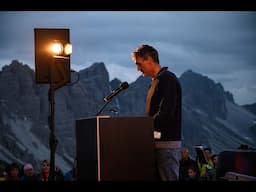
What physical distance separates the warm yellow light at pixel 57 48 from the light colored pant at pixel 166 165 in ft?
4.61

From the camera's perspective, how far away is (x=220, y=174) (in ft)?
8.98

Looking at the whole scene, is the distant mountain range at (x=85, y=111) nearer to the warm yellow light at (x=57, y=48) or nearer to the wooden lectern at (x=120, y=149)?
the warm yellow light at (x=57, y=48)

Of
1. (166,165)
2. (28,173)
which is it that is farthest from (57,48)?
(28,173)

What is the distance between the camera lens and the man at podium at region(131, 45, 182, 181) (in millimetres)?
2826

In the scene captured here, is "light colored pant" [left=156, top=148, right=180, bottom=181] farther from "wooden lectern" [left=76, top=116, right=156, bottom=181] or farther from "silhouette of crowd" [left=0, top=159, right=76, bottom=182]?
"silhouette of crowd" [left=0, top=159, right=76, bottom=182]

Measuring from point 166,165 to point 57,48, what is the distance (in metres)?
1.51

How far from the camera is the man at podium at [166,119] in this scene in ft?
9.27

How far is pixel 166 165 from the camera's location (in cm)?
281

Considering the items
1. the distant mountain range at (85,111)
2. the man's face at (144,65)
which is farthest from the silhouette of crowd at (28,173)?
the man's face at (144,65)

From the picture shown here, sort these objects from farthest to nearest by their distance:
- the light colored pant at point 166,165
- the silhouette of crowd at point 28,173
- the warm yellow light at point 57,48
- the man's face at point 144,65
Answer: the silhouette of crowd at point 28,173 → the warm yellow light at point 57,48 → the man's face at point 144,65 → the light colored pant at point 166,165

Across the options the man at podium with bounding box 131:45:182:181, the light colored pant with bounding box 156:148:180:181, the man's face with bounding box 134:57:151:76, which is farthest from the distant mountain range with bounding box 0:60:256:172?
the light colored pant with bounding box 156:148:180:181

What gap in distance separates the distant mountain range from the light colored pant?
9.47 ft
